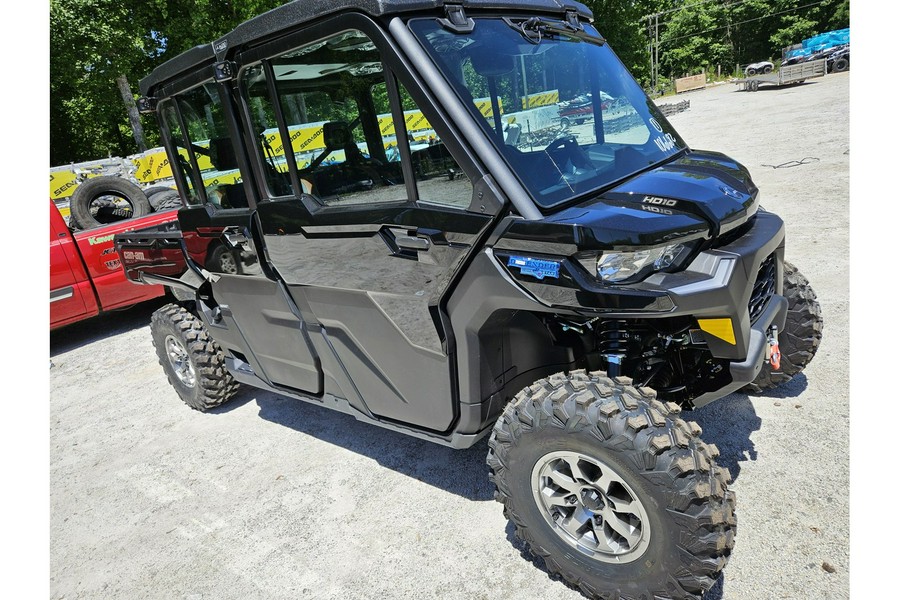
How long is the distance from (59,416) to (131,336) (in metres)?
2.16

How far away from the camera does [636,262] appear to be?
87.1 inches

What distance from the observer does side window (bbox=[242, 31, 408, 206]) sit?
2613 mm

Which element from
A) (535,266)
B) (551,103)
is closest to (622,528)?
(535,266)

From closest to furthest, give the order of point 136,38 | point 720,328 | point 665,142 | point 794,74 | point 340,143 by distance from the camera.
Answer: point 720,328, point 340,143, point 665,142, point 136,38, point 794,74

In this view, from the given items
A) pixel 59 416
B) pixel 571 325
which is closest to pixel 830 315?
pixel 571 325

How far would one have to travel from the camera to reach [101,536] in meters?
3.59

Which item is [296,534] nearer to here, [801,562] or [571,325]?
[571,325]

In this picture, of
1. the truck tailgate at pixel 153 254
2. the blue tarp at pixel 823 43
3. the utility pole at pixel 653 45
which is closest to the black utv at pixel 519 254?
the truck tailgate at pixel 153 254

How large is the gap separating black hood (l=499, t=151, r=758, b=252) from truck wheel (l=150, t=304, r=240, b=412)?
330 centimetres

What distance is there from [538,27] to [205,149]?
2195mm

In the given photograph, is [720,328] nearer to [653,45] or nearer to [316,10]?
[316,10]

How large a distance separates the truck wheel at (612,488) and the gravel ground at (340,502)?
11.2 inches

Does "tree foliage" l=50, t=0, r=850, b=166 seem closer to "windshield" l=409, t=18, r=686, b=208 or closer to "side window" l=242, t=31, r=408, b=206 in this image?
"side window" l=242, t=31, r=408, b=206

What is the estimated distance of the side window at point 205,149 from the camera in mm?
3395
